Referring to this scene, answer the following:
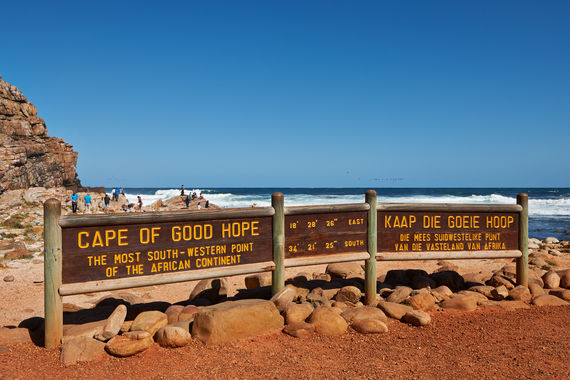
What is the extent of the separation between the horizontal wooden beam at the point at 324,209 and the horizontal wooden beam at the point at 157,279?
2.84 feet

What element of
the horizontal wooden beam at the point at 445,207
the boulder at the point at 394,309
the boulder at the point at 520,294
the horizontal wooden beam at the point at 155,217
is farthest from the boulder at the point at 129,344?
the boulder at the point at 520,294

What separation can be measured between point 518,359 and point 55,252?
18.0ft

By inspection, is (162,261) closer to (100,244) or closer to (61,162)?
(100,244)

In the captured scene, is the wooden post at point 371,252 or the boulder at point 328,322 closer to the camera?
the boulder at point 328,322

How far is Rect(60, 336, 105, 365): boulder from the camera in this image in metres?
4.50

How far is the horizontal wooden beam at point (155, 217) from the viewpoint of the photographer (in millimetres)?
4926

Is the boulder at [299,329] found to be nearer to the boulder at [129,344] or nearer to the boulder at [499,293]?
the boulder at [129,344]

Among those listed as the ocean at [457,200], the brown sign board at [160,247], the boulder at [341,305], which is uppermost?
the brown sign board at [160,247]

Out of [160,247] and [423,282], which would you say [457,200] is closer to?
[423,282]

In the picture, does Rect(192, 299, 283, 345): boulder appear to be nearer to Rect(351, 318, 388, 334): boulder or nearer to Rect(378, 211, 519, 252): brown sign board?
Rect(351, 318, 388, 334): boulder

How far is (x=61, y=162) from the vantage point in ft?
205

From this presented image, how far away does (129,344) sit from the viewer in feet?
15.1

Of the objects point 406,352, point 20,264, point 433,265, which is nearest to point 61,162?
point 20,264

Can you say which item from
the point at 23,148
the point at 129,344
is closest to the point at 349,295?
the point at 129,344
